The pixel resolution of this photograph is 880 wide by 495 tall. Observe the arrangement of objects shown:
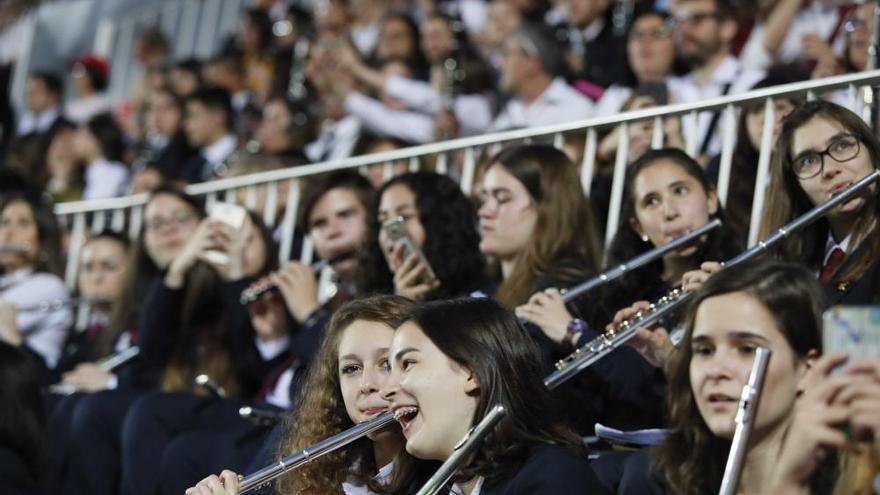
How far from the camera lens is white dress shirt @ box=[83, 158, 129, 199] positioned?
404 inches

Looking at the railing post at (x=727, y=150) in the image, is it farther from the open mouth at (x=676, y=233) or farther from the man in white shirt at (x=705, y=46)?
the man in white shirt at (x=705, y=46)

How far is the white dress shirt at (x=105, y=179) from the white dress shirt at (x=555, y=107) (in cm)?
372

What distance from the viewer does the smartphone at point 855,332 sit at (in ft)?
7.99

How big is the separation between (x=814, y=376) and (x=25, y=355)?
136 inches

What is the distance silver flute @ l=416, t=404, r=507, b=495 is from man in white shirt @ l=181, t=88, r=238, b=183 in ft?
21.6

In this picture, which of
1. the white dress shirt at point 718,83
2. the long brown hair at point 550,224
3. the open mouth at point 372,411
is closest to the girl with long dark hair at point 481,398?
the open mouth at point 372,411

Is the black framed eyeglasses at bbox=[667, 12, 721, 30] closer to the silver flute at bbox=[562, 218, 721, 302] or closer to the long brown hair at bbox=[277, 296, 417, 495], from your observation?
the silver flute at bbox=[562, 218, 721, 302]

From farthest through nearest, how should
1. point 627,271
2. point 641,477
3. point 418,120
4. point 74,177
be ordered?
point 74,177 < point 418,120 < point 627,271 < point 641,477

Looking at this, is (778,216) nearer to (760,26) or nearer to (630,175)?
(630,175)

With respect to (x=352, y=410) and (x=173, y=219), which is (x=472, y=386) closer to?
(x=352, y=410)

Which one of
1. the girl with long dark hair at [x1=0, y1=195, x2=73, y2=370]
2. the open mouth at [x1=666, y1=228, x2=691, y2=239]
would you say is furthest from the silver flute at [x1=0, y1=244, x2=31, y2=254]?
→ the open mouth at [x1=666, y1=228, x2=691, y2=239]

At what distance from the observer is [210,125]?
9852 millimetres

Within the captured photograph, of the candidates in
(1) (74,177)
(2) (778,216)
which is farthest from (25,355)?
(1) (74,177)

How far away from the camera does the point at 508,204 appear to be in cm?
509
